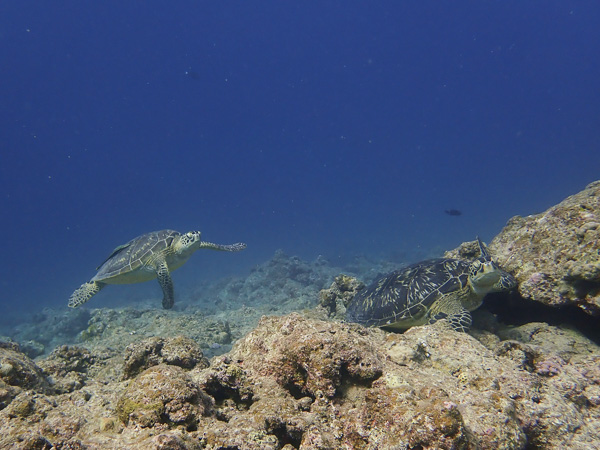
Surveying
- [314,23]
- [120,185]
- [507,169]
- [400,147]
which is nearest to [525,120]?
[507,169]

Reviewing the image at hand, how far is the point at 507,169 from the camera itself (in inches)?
4670

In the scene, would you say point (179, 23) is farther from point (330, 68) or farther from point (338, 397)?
point (338, 397)

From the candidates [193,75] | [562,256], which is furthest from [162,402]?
[193,75]

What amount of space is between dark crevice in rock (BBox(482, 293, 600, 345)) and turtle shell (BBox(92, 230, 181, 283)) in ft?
25.8

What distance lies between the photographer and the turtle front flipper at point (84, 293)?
8.58 metres

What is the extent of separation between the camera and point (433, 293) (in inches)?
179

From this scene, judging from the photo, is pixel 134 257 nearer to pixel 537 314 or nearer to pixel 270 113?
pixel 537 314

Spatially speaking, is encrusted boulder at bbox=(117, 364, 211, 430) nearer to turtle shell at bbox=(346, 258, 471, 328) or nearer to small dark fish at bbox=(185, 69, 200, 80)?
turtle shell at bbox=(346, 258, 471, 328)

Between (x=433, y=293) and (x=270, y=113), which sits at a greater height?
(x=270, y=113)

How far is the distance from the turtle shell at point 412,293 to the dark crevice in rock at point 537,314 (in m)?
0.70

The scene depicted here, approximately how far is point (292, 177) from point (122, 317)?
150363 mm

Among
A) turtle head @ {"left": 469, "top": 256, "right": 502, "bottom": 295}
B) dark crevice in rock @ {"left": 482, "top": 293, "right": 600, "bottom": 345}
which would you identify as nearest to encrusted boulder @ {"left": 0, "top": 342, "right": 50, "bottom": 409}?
turtle head @ {"left": 469, "top": 256, "right": 502, "bottom": 295}

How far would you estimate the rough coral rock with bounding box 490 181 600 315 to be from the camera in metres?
3.28

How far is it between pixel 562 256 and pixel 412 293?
6.29ft
